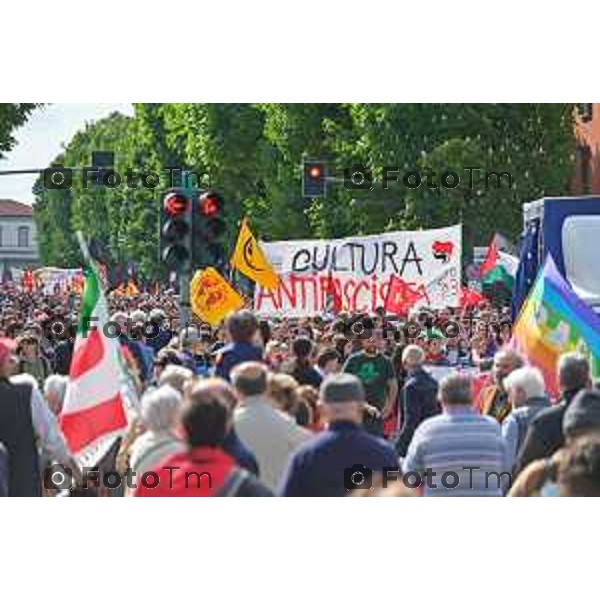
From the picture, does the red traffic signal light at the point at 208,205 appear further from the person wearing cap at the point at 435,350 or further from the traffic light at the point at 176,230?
the person wearing cap at the point at 435,350

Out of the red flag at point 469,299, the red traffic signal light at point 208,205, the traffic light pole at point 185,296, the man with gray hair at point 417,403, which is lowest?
the man with gray hair at point 417,403

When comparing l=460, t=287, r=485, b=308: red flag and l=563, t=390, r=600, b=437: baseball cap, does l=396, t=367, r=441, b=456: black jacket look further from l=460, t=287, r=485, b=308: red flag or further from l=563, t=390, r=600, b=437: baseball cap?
l=460, t=287, r=485, b=308: red flag

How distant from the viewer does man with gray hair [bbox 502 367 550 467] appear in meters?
13.7

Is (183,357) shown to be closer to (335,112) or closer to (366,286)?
(366,286)

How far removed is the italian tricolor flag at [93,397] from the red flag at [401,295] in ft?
44.0

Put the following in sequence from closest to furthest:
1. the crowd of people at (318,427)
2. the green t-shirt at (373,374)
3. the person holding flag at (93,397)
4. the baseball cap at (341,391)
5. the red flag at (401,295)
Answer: the crowd of people at (318,427) < the baseball cap at (341,391) < the person holding flag at (93,397) < the green t-shirt at (373,374) < the red flag at (401,295)

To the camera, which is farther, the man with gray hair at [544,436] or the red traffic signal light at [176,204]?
the red traffic signal light at [176,204]

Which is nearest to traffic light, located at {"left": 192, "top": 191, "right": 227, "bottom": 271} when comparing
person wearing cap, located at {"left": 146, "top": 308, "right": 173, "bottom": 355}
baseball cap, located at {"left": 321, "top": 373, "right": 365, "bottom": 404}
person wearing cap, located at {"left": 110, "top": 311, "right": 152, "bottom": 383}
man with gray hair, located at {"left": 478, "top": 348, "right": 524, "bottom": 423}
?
person wearing cap, located at {"left": 110, "top": 311, "right": 152, "bottom": 383}

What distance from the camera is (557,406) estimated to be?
12711 mm

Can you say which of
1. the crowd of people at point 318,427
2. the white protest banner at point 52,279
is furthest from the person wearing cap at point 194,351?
the white protest banner at point 52,279

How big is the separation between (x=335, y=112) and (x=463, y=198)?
393 inches

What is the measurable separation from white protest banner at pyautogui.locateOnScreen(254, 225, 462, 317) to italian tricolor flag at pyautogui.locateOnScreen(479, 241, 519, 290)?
4625 millimetres

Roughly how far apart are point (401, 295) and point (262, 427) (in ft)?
55.9

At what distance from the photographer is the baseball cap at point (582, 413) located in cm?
1116
